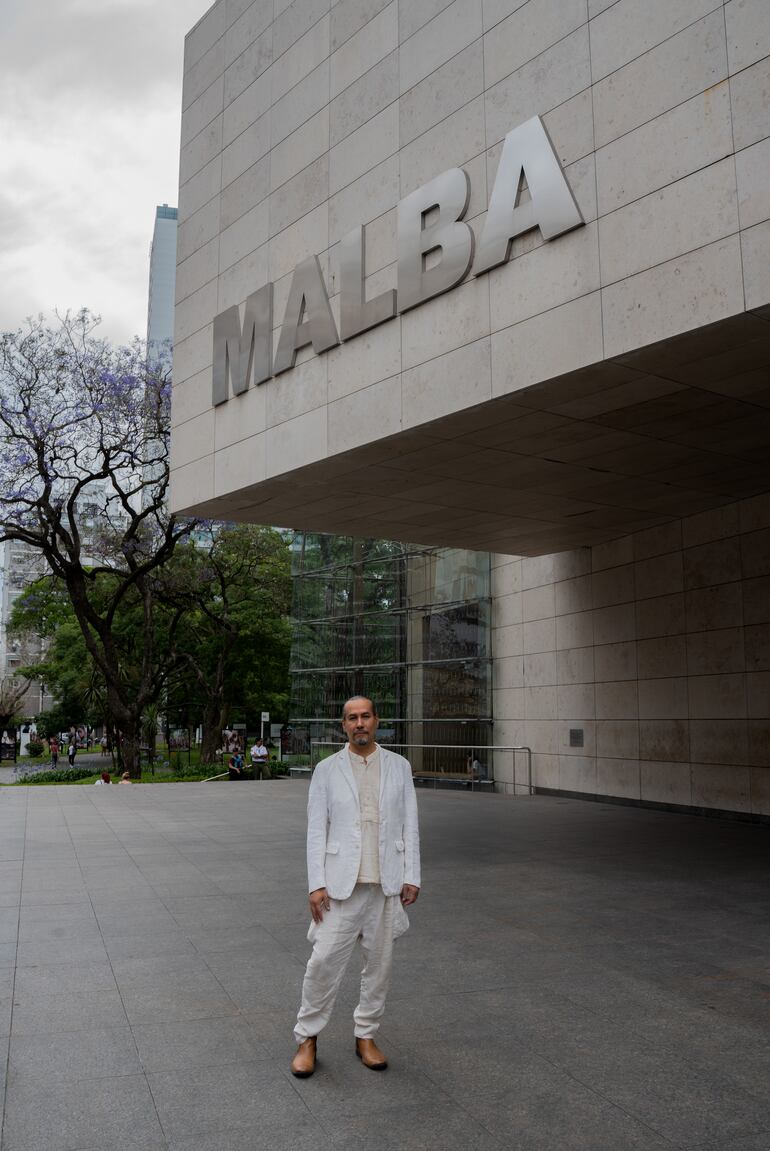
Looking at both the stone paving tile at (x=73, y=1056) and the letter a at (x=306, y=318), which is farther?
the letter a at (x=306, y=318)

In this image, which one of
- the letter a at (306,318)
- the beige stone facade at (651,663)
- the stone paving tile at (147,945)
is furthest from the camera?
the beige stone facade at (651,663)

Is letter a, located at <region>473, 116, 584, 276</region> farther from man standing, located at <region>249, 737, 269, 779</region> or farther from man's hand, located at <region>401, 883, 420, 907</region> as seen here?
man standing, located at <region>249, 737, 269, 779</region>

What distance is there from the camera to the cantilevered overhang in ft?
28.8

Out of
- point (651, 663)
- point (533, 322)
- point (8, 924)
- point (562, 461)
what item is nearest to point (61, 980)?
point (8, 924)

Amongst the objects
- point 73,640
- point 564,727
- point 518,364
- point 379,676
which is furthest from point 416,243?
point 73,640

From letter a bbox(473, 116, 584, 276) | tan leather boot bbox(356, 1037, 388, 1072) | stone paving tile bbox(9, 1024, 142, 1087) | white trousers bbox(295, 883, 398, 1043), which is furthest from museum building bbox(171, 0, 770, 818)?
stone paving tile bbox(9, 1024, 142, 1087)

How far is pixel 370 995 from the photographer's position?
4637 millimetres

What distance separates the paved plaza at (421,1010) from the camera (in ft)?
13.1

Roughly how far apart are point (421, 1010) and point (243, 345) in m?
10.6

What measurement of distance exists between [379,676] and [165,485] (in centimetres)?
864

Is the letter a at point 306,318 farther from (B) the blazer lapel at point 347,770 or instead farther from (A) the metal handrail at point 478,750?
(A) the metal handrail at point 478,750

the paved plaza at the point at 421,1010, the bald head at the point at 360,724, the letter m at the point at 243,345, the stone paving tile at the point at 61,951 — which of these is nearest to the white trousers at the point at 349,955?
the paved plaza at the point at 421,1010

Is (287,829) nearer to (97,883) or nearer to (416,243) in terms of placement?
(97,883)

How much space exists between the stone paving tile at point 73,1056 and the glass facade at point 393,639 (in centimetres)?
1761
